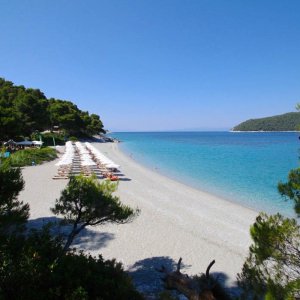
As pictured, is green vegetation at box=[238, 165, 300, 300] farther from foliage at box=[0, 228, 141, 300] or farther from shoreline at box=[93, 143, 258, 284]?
shoreline at box=[93, 143, 258, 284]

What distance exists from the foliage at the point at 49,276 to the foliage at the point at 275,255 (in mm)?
2024

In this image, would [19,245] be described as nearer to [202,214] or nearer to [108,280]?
[108,280]

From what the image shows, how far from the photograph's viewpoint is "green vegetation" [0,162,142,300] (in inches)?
146

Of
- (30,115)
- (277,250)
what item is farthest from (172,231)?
(30,115)

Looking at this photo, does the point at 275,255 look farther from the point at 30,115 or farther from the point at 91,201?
the point at 30,115

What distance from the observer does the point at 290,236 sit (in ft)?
11.6

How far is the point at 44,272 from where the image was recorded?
155 inches

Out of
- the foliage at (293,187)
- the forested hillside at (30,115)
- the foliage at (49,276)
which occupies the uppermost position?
the forested hillside at (30,115)

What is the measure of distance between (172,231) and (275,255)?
23.6 feet

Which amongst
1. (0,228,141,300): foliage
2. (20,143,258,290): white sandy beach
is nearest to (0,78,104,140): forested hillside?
(20,143,258,290): white sandy beach

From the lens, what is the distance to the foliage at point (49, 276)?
12.2 ft

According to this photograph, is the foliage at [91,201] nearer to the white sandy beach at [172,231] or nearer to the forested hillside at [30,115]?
the white sandy beach at [172,231]

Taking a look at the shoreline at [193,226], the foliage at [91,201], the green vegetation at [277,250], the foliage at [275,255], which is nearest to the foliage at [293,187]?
the green vegetation at [277,250]

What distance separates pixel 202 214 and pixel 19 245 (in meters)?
9.99
